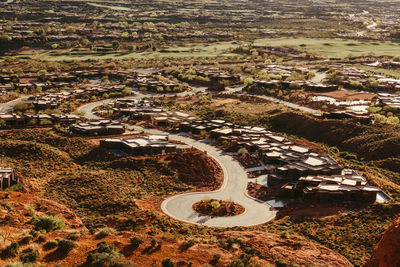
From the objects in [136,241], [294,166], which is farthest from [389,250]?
[294,166]

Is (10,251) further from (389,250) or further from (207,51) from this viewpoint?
(207,51)

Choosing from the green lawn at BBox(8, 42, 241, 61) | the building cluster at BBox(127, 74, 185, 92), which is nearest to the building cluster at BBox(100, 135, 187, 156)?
the building cluster at BBox(127, 74, 185, 92)

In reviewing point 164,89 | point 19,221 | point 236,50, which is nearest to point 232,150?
point 19,221

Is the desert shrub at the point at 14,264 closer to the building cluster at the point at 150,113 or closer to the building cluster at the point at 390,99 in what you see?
the building cluster at the point at 150,113

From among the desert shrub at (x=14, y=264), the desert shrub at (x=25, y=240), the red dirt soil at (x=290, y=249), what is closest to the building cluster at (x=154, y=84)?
the red dirt soil at (x=290, y=249)

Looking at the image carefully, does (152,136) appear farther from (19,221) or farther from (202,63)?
(202,63)
